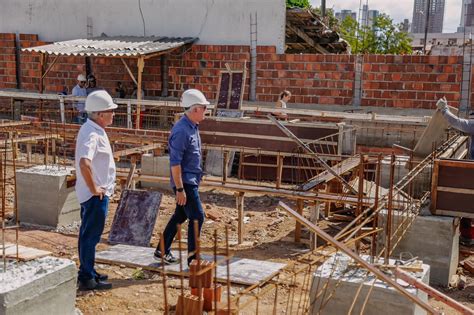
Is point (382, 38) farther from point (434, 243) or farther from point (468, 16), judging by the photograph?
point (434, 243)

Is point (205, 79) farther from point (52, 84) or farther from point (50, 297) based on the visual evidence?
point (50, 297)

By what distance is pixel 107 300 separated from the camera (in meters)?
5.28

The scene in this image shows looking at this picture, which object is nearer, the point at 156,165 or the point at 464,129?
the point at 464,129

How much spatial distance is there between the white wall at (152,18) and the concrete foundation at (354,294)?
12367mm

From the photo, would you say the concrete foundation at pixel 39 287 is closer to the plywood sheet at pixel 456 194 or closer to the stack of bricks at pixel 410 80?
the plywood sheet at pixel 456 194

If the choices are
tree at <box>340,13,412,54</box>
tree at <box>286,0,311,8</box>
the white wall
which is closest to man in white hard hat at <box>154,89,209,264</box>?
Answer: the white wall

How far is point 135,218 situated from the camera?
7.53 metres

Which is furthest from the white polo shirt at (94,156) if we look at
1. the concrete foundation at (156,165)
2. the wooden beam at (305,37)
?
the wooden beam at (305,37)

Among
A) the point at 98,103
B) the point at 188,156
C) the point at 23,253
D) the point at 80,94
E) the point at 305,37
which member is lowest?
the point at 23,253

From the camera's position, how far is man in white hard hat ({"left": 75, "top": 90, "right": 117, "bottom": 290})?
503 centimetres

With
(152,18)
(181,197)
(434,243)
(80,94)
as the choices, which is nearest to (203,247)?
(181,197)

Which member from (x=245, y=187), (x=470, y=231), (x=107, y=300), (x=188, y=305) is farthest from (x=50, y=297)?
(x=470, y=231)

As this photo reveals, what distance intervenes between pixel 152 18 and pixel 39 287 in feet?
48.6

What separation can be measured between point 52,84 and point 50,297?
51.7 feet
